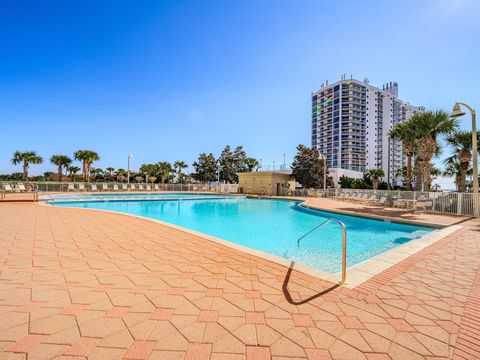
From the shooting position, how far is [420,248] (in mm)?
4555

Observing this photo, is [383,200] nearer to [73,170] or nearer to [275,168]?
[275,168]

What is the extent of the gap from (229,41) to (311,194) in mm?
16945

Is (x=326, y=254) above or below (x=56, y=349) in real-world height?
below

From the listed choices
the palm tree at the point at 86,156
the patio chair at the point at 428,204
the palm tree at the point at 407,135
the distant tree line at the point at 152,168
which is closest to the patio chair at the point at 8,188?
the distant tree line at the point at 152,168

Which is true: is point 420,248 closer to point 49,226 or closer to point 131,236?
point 131,236

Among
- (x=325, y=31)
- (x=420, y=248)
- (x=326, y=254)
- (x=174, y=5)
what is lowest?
(x=326, y=254)

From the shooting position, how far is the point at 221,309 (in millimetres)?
2154

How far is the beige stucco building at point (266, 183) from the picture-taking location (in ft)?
89.1

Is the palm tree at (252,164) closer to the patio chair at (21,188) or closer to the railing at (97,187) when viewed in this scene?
the railing at (97,187)

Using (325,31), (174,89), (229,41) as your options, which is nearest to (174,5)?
(229,41)

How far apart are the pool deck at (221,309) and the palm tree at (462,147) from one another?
13.8 meters

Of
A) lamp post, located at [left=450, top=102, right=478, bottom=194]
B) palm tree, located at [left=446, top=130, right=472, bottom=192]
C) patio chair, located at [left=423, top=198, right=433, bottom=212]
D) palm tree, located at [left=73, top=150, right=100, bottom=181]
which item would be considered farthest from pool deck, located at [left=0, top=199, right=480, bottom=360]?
palm tree, located at [left=73, top=150, right=100, bottom=181]

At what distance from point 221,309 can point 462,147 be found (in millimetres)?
18260

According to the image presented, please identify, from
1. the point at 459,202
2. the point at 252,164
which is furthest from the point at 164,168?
the point at 459,202
